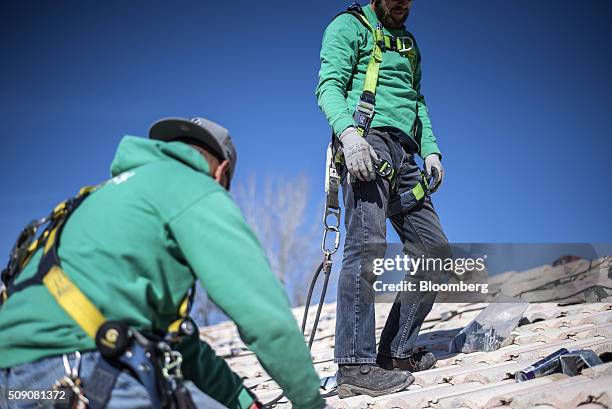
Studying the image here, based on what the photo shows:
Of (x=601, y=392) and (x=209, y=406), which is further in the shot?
(x=601, y=392)

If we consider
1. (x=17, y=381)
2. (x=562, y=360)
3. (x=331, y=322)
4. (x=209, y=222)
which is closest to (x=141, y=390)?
(x=17, y=381)

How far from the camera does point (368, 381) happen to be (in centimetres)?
322

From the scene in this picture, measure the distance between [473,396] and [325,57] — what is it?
2.03m

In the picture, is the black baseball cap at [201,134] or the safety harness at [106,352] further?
the black baseball cap at [201,134]

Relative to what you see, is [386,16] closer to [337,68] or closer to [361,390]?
[337,68]

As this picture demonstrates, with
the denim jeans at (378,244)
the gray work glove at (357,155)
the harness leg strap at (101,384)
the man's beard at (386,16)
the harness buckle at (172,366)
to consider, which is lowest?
the harness leg strap at (101,384)

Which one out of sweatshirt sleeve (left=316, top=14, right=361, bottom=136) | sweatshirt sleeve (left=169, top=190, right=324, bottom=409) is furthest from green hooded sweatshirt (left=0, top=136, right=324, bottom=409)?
sweatshirt sleeve (left=316, top=14, right=361, bottom=136)

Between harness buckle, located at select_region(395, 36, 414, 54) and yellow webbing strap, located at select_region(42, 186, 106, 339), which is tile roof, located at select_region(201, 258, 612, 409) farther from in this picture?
harness buckle, located at select_region(395, 36, 414, 54)

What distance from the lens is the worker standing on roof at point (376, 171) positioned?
10.8 ft

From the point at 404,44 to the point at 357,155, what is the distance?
948mm

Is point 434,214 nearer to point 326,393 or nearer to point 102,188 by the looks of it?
point 326,393

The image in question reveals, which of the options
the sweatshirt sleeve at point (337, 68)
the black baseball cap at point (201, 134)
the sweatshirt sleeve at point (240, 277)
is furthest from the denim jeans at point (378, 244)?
the sweatshirt sleeve at point (240, 277)

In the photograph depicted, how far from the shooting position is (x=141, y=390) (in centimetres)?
179

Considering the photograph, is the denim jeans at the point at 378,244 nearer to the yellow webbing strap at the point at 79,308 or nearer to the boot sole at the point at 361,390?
the boot sole at the point at 361,390
